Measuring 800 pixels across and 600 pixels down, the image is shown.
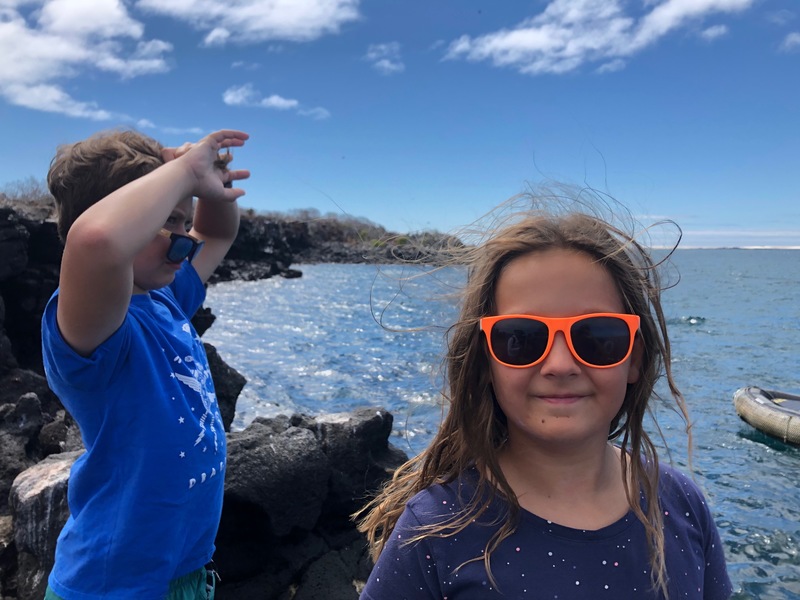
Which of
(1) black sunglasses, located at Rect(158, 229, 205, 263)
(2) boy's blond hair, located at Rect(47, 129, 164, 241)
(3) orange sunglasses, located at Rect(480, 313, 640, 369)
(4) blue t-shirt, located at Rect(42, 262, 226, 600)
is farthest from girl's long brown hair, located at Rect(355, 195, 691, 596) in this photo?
(2) boy's blond hair, located at Rect(47, 129, 164, 241)

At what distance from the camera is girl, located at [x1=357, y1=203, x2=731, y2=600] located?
4.91 feet

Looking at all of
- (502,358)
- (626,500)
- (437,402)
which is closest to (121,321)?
(437,402)

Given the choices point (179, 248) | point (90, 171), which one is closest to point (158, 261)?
point (179, 248)

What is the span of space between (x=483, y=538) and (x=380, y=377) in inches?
688

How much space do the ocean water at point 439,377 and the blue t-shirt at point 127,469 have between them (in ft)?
2.76

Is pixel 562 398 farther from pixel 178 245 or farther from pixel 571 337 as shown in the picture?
pixel 178 245

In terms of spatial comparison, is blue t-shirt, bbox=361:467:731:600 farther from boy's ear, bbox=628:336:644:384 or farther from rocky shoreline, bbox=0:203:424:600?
rocky shoreline, bbox=0:203:424:600

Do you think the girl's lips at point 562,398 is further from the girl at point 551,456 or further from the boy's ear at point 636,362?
the boy's ear at point 636,362

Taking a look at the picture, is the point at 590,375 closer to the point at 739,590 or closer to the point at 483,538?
the point at 483,538

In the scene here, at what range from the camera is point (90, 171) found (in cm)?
223

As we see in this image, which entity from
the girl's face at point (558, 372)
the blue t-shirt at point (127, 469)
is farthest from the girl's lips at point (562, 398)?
the blue t-shirt at point (127, 469)

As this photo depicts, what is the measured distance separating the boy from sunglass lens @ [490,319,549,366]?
3.69 feet

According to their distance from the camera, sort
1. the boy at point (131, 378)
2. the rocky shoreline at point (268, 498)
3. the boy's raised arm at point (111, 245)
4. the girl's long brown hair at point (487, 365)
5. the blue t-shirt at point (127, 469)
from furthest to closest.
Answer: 1. the rocky shoreline at point (268, 498)
2. the blue t-shirt at point (127, 469)
3. the boy at point (131, 378)
4. the boy's raised arm at point (111, 245)
5. the girl's long brown hair at point (487, 365)

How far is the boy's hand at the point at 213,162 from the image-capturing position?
2236 millimetres
